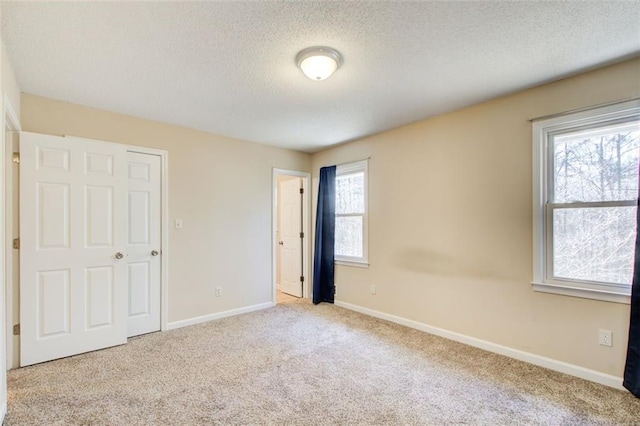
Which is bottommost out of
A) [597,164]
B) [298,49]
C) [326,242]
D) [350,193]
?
[326,242]

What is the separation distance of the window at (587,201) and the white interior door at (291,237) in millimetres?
3306

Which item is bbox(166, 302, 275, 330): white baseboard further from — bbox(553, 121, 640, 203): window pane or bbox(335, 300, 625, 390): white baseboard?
bbox(553, 121, 640, 203): window pane

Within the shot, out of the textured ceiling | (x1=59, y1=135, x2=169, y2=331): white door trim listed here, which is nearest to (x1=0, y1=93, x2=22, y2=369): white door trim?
the textured ceiling

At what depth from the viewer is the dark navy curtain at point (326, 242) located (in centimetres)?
462

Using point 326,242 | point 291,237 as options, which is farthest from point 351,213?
point 291,237

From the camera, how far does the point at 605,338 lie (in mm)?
2342

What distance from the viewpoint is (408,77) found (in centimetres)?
250

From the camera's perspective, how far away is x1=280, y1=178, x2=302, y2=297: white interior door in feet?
16.8

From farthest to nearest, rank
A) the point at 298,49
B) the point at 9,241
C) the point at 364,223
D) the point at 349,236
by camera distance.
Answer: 1. the point at 349,236
2. the point at 364,223
3. the point at 9,241
4. the point at 298,49

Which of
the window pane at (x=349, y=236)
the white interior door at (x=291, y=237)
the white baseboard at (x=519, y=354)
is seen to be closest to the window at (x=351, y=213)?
the window pane at (x=349, y=236)

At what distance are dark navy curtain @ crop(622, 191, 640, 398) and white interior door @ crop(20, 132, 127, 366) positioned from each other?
4.26 metres

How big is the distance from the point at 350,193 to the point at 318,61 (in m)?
2.52

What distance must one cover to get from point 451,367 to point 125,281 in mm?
3197

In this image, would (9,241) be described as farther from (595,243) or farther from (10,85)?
(595,243)
